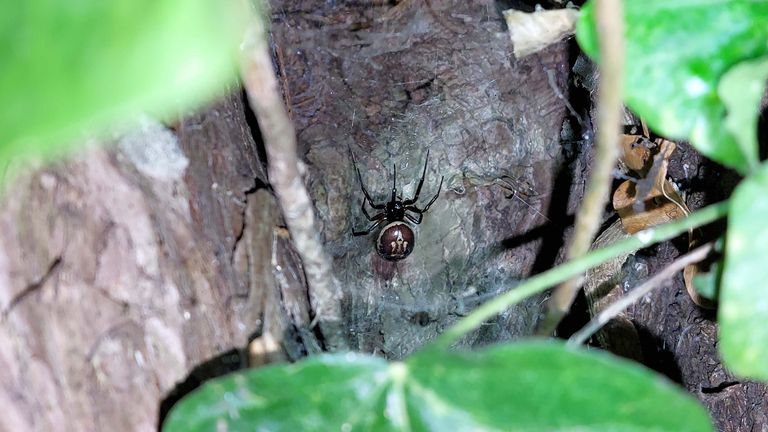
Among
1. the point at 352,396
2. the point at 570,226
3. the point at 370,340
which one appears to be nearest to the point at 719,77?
the point at 352,396

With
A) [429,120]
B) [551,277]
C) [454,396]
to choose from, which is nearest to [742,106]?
[551,277]

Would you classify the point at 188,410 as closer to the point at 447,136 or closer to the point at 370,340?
the point at 370,340

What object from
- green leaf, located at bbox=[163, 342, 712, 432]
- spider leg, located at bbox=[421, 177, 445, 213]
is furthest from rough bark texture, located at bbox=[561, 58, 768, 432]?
green leaf, located at bbox=[163, 342, 712, 432]

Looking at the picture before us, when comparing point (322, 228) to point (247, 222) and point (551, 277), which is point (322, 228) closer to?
point (247, 222)

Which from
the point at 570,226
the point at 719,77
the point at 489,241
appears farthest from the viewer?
the point at 489,241

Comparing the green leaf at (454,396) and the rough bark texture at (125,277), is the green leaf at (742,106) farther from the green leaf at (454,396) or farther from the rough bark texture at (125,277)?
the rough bark texture at (125,277)

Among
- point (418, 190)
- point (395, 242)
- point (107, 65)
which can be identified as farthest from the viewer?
point (418, 190)
